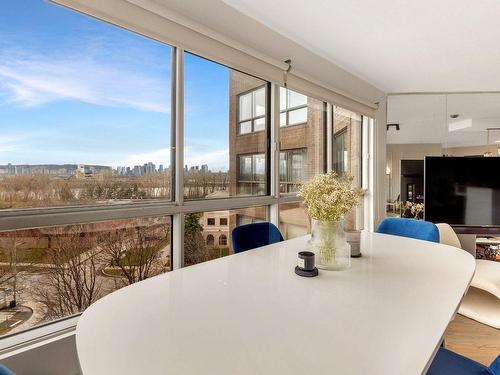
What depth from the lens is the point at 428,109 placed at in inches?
162

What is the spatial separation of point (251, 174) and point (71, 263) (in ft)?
5.01

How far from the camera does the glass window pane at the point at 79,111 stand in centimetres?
146

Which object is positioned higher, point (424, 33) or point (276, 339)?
point (424, 33)

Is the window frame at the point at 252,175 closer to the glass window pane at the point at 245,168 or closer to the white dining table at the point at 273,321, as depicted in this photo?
the glass window pane at the point at 245,168

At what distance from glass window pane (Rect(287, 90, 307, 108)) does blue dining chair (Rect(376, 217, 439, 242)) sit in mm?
1448

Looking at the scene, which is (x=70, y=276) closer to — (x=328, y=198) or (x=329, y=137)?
(x=328, y=198)

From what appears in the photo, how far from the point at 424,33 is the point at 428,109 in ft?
6.23

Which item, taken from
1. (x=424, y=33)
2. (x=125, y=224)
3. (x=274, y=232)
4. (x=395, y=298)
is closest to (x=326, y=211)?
(x=395, y=298)

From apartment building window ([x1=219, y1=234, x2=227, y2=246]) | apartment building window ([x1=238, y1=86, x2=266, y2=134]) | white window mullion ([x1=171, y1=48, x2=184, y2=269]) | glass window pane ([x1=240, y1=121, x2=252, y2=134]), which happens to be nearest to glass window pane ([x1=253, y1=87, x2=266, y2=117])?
apartment building window ([x1=238, y1=86, x2=266, y2=134])

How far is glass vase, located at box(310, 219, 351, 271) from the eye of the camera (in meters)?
1.40

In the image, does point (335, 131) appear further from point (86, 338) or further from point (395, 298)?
point (86, 338)

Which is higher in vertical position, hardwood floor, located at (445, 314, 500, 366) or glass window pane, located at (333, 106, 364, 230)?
glass window pane, located at (333, 106, 364, 230)

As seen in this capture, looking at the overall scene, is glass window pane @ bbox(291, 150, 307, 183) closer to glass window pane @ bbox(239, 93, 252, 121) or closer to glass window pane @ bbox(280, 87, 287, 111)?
glass window pane @ bbox(280, 87, 287, 111)

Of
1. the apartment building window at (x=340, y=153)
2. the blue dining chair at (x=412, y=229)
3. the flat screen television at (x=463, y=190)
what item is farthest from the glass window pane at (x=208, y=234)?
the flat screen television at (x=463, y=190)
